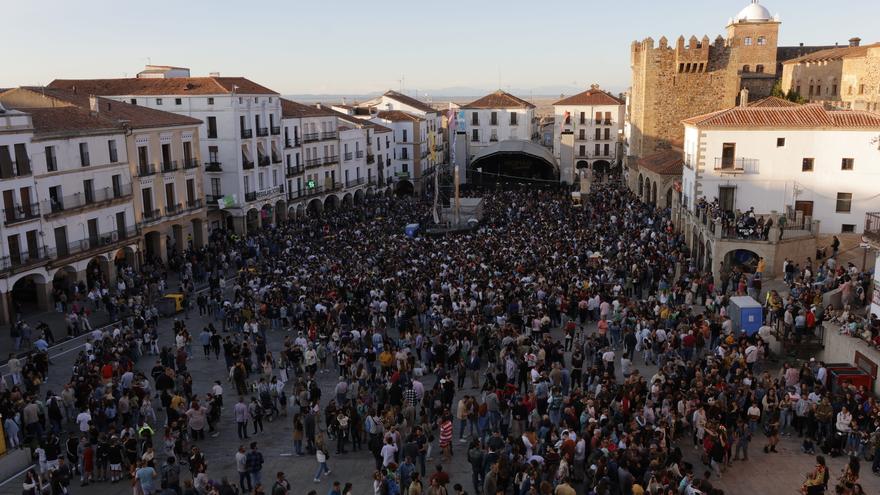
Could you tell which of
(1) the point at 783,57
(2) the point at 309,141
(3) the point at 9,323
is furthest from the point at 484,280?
(1) the point at 783,57

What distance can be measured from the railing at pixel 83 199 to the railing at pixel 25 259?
5.35 ft

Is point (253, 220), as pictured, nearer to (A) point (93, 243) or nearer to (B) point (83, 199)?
(A) point (93, 243)

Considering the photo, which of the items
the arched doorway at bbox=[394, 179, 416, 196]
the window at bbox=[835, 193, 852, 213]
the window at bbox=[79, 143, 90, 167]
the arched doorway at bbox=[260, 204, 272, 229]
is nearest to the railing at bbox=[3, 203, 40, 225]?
the window at bbox=[79, 143, 90, 167]

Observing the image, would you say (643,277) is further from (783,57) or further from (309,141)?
(783,57)

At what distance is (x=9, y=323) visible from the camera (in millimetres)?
27859

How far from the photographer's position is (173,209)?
3822 centimetres

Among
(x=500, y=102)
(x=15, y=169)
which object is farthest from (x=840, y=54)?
(x=15, y=169)

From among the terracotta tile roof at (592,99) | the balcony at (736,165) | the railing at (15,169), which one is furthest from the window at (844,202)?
the terracotta tile roof at (592,99)

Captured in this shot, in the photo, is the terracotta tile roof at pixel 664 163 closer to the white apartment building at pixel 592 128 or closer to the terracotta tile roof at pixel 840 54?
the terracotta tile roof at pixel 840 54

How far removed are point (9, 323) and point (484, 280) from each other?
59.9 ft

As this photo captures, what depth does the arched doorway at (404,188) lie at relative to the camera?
68188 millimetres

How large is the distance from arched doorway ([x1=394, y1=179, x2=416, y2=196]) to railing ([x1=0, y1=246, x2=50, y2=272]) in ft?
133

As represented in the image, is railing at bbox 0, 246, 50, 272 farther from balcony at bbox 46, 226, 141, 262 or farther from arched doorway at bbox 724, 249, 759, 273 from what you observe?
arched doorway at bbox 724, 249, 759, 273

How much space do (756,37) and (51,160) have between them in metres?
50.0
